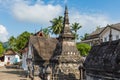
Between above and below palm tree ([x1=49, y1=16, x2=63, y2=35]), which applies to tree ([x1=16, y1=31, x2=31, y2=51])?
below

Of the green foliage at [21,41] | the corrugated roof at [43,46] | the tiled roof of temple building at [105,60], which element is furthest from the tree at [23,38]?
the tiled roof of temple building at [105,60]

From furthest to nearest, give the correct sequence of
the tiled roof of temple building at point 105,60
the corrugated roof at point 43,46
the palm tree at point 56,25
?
the palm tree at point 56,25, the corrugated roof at point 43,46, the tiled roof of temple building at point 105,60

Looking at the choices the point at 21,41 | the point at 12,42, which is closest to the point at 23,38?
the point at 21,41

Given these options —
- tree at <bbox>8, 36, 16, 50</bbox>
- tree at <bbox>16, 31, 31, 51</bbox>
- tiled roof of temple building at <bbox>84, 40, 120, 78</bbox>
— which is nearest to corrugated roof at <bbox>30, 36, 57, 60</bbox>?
tiled roof of temple building at <bbox>84, 40, 120, 78</bbox>

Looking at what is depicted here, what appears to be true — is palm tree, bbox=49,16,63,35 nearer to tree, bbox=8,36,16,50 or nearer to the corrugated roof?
tree, bbox=8,36,16,50

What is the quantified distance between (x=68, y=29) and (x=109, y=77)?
13053mm

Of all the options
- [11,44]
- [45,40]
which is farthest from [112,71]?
[11,44]

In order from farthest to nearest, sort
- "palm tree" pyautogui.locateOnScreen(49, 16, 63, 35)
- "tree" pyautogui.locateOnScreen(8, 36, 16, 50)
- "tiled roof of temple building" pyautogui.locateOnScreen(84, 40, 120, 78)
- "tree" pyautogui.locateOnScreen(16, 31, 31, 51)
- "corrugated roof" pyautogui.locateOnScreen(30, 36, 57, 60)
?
"tree" pyautogui.locateOnScreen(8, 36, 16, 50)
"tree" pyautogui.locateOnScreen(16, 31, 31, 51)
"palm tree" pyautogui.locateOnScreen(49, 16, 63, 35)
"corrugated roof" pyautogui.locateOnScreen(30, 36, 57, 60)
"tiled roof of temple building" pyautogui.locateOnScreen(84, 40, 120, 78)

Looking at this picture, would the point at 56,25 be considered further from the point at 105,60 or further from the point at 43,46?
the point at 105,60

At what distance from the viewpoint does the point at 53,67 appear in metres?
26.4

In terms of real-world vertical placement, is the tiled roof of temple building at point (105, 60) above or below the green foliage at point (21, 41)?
below

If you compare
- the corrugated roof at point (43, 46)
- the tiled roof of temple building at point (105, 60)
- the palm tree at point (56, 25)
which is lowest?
the tiled roof of temple building at point (105, 60)

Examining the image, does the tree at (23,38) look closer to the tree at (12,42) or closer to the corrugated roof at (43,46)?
the tree at (12,42)

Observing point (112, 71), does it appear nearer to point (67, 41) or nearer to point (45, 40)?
point (67, 41)
